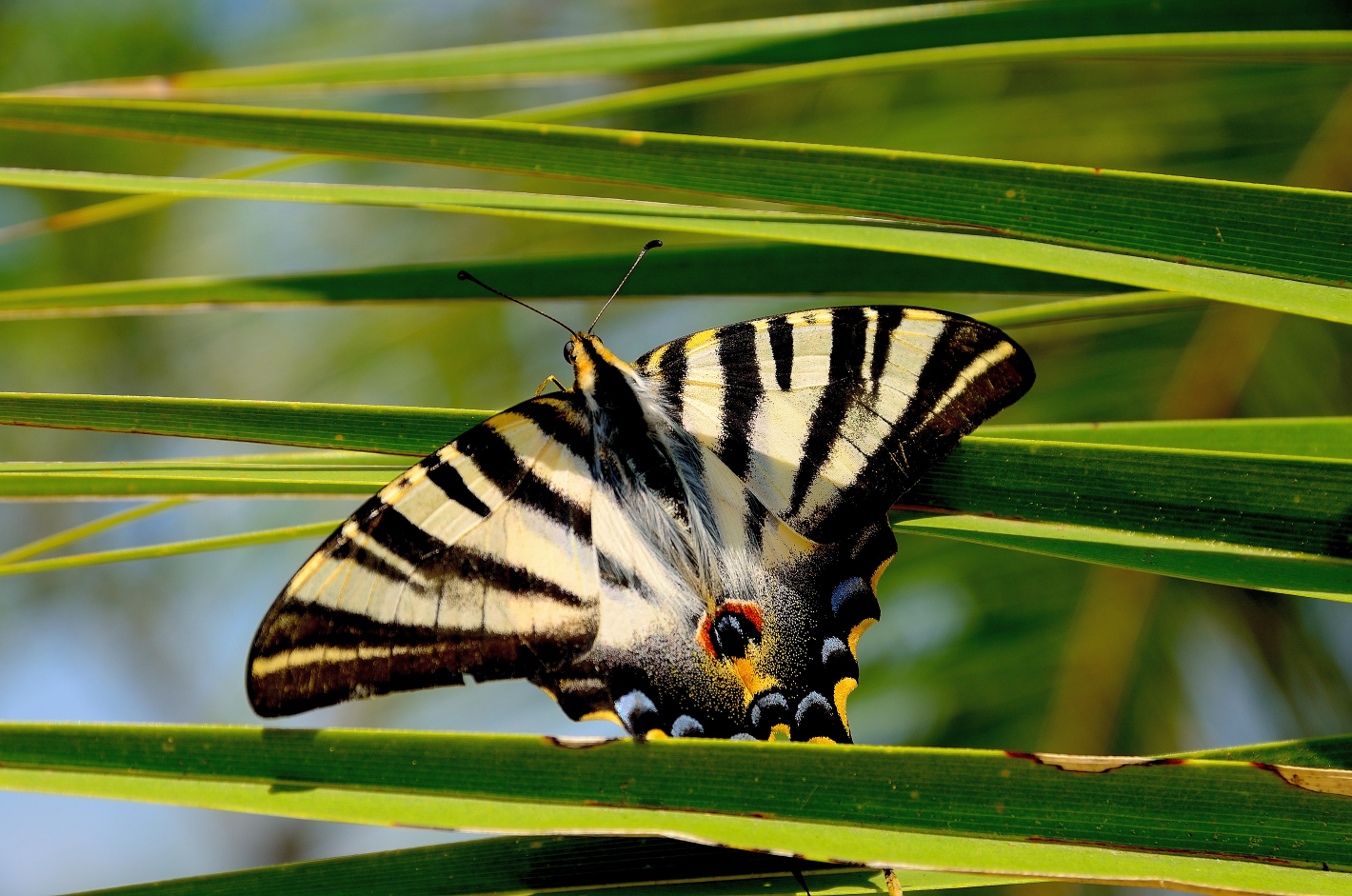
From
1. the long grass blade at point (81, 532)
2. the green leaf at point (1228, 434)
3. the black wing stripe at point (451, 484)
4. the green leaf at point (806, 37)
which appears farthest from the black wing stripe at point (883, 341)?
the long grass blade at point (81, 532)

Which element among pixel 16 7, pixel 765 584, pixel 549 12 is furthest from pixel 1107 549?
pixel 16 7

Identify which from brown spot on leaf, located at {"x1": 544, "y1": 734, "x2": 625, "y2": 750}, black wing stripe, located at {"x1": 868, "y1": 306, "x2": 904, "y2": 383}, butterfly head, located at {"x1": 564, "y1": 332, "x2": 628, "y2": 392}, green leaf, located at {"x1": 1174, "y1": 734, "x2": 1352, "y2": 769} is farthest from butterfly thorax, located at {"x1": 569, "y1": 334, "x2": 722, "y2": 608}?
green leaf, located at {"x1": 1174, "y1": 734, "x2": 1352, "y2": 769}

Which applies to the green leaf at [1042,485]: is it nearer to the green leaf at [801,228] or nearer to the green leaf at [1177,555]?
the green leaf at [1177,555]

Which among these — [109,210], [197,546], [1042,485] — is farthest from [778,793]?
[109,210]

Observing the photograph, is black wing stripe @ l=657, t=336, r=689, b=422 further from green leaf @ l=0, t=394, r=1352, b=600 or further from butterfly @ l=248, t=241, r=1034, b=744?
green leaf @ l=0, t=394, r=1352, b=600

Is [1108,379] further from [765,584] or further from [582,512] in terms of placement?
[582,512]

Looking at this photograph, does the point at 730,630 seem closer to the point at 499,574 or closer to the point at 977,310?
the point at 499,574
